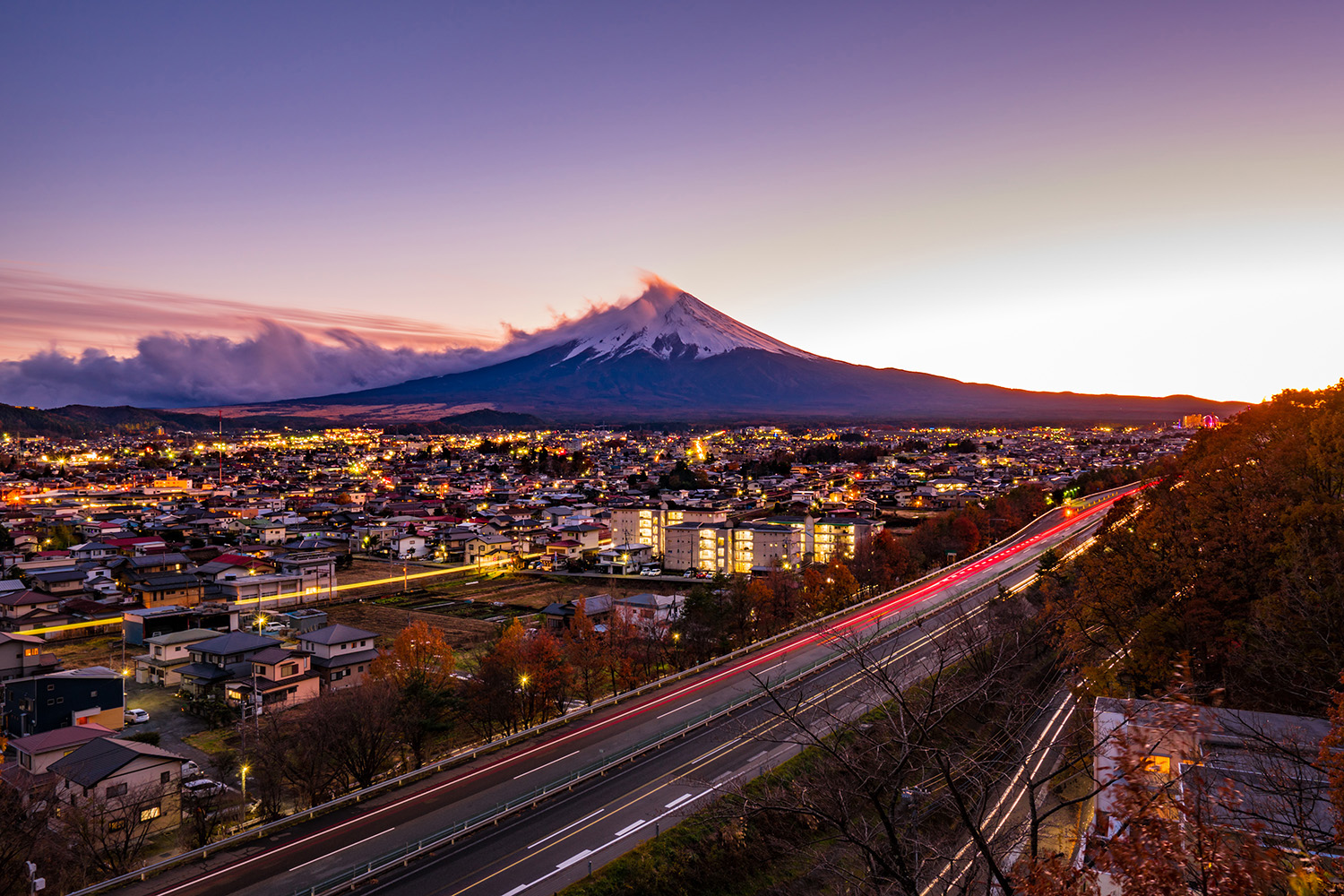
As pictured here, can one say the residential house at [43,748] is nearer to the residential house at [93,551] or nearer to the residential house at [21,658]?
the residential house at [21,658]

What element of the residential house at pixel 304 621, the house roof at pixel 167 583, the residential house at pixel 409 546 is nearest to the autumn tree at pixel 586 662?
the residential house at pixel 304 621

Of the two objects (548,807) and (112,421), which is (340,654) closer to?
(548,807)

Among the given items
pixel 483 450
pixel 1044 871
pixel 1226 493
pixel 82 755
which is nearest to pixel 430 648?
pixel 82 755

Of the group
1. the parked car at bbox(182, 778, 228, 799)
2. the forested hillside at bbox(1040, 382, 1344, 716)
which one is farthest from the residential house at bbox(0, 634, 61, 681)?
the forested hillside at bbox(1040, 382, 1344, 716)

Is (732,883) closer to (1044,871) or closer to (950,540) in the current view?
(1044,871)

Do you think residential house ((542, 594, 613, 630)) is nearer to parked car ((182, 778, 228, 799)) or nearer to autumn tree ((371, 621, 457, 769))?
autumn tree ((371, 621, 457, 769))

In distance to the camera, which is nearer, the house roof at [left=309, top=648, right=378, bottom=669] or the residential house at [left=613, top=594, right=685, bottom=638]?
the house roof at [left=309, top=648, right=378, bottom=669]

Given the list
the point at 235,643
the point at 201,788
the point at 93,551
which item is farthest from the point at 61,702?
the point at 93,551
